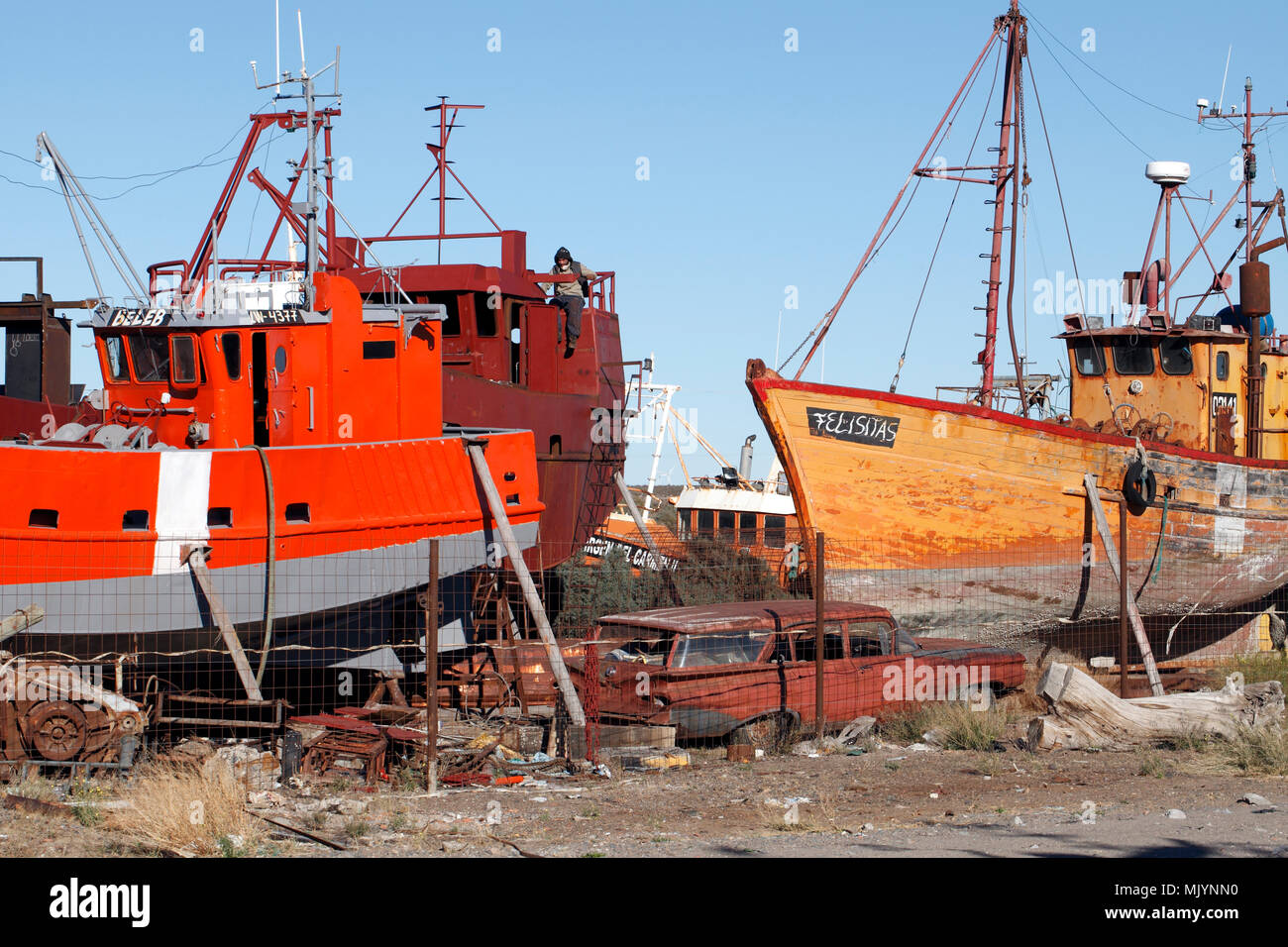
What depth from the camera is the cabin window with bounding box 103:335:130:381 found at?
15.6 metres

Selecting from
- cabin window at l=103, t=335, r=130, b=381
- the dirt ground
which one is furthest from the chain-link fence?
cabin window at l=103, t=335, r=130, b=381

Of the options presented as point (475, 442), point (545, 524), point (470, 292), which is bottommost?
point (545, 524)

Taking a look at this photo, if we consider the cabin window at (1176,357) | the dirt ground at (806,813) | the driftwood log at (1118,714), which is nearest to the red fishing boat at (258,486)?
the dirt ground at (806,813)

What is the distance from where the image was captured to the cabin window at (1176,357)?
1977 centimetres

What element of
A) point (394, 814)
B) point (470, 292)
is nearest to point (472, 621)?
point (470, 292)

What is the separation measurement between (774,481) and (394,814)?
2804 cm

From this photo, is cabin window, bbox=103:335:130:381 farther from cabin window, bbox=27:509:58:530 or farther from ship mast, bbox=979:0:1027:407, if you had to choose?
ship mast, bbox=979:0:1027:407

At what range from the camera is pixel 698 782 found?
10.8m

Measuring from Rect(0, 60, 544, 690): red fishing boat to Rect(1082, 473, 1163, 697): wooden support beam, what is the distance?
269 inches

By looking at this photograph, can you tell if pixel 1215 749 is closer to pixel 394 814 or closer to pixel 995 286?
pixel 394 814

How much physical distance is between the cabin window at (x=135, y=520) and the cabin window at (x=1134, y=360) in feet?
46.1

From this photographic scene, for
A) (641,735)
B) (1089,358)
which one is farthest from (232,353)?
(1089,358)

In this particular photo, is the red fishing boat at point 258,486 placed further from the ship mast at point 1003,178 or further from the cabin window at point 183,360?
the ship mast at point 1003,178
